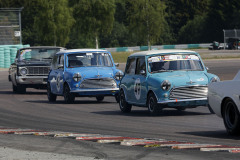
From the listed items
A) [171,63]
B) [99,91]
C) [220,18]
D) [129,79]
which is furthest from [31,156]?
[220,18]

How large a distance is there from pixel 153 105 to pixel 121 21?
11380 cm

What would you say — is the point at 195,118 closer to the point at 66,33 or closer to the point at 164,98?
the point at 164,98

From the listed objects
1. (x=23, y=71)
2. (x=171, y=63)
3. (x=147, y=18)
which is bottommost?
(x=23, y=71)

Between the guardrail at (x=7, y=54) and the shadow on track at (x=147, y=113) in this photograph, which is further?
the guardrail at (x=7, y=54)

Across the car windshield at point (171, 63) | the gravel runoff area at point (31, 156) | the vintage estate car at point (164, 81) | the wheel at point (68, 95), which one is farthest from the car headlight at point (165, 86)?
the gravel runoff area at point (31, 156)

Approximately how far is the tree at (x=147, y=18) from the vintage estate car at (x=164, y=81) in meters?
72.3

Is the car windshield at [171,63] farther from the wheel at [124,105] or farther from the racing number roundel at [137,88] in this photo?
the wheel at [124,105]

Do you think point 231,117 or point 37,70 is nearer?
point 231,117

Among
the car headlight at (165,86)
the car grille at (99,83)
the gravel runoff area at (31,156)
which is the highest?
the car headlight at (165,86)

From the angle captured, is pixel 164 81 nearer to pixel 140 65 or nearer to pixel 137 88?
pixel 137 88

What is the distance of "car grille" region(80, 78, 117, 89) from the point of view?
19391 mm

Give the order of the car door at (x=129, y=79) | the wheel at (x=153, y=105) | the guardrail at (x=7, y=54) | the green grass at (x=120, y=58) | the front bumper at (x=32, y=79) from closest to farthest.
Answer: the wheel at (x=153, y=105) → the car door at (x=129, y=79) → the front bumper at (x=32, y=79) → the guardrail at (x=7, y=54) → the green grass at (x=120, y=58)

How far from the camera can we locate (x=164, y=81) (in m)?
14.8

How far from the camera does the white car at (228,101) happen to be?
1017cm
